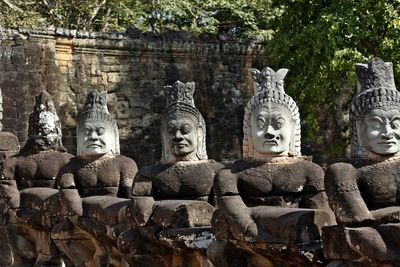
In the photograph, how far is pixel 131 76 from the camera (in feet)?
56.6

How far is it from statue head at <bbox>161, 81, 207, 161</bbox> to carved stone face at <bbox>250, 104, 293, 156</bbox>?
2.41ft

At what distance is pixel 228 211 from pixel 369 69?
114 cm

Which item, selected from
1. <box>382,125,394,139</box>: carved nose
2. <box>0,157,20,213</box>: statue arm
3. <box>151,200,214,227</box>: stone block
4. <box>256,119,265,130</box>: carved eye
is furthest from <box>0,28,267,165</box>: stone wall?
<box>382,125,394,139</box>: carved nose

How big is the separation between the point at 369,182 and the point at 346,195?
0.18 m

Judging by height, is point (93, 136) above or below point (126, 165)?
above

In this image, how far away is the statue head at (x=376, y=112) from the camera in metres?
4.47

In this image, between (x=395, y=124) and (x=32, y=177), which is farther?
(x=32, y=177)

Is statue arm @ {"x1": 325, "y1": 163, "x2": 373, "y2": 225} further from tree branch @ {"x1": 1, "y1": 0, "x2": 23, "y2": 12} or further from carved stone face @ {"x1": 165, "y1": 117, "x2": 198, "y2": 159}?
tree branch @ {"x1": 1, "y1": 0, "x2": 23, "y2": 12}

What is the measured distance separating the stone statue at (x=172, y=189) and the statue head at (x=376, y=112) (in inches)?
53.3

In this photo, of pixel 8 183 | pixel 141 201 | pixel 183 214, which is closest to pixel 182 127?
pixel 141 201

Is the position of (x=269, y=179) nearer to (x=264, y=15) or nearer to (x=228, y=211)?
(x=228, y=211)

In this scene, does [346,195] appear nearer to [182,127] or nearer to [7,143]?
[182,127]

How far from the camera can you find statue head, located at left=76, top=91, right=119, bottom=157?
6785 mm

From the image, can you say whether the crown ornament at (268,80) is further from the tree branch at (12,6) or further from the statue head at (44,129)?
the tree branch at (12,6)
